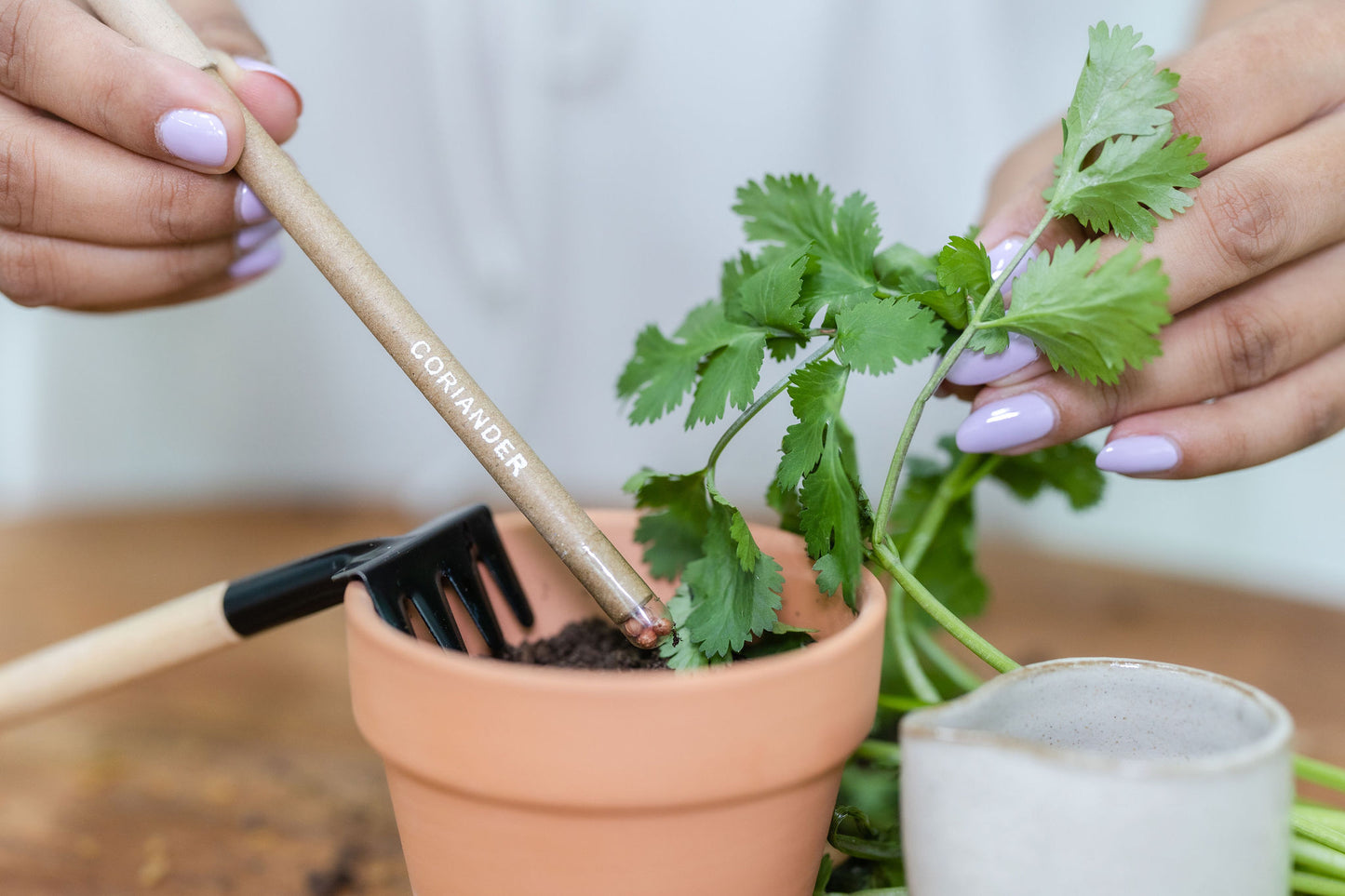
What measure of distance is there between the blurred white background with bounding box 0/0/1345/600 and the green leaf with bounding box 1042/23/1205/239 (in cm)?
80

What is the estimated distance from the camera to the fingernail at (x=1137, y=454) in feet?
2.26

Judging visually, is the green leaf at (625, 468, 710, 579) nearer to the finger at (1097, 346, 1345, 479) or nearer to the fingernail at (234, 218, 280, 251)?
the finger at (1097, 346, 1345, 479)

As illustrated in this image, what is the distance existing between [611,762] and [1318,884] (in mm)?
377

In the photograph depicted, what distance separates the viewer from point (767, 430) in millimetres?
1478

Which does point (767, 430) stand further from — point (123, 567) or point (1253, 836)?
point (1253, 836)

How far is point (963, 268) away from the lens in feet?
1.79

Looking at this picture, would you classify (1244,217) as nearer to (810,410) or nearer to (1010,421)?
(1010,421)

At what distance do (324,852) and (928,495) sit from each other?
54cm

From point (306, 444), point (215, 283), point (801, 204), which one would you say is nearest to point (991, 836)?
point (801, 204)

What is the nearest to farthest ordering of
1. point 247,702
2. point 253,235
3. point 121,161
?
point 121,161 → point 253,235 → point 247,702

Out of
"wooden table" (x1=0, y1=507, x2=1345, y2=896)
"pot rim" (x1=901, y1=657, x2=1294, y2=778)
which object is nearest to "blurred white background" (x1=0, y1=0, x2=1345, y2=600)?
"wooden table" (x1=0, y1=507, x2=1345, y2=896)

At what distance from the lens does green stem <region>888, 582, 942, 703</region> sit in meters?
0.75

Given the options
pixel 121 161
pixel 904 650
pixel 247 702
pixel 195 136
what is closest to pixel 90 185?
pixel 121 161

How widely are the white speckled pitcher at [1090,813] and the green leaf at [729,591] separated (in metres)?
0.13
